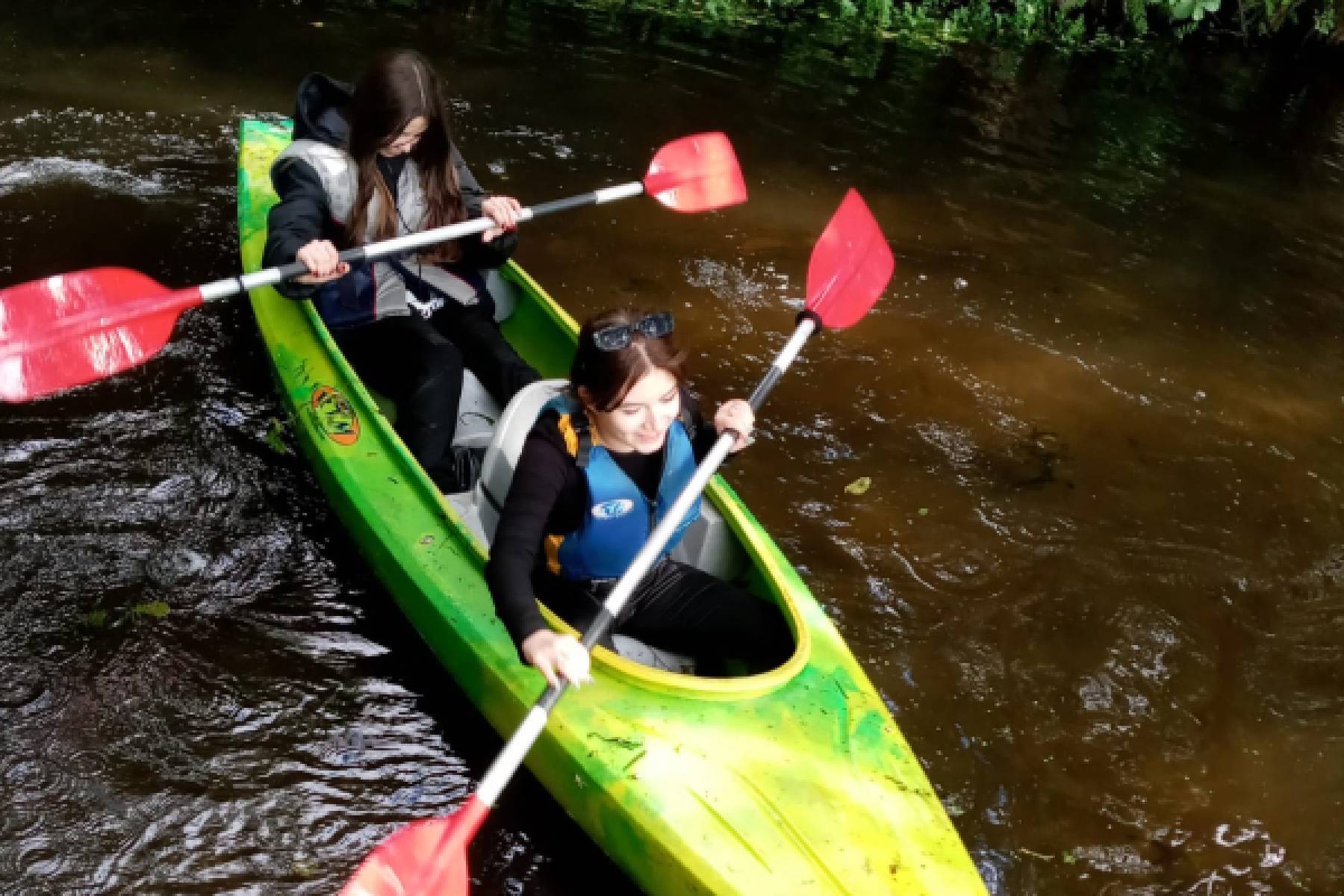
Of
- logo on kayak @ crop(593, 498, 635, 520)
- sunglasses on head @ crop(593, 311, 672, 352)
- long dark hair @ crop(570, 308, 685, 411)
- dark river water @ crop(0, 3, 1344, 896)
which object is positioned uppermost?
sunglasses on head @ crop(593, 311, 672, 352)

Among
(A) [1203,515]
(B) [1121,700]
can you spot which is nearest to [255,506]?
(B) [1121,700]

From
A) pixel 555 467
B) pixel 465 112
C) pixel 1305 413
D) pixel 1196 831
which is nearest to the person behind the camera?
pixel 555 467

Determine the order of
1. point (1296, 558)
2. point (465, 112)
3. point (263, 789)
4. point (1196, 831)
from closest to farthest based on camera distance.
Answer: point (263, 789)
point (1196, 831)
point (1296, 558)
point (465, 112)

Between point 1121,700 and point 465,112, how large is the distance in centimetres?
526

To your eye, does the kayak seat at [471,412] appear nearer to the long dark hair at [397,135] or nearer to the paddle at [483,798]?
the long dark hair at [397,135]

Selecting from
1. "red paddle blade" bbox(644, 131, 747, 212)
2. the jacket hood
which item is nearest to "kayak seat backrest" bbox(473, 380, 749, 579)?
the jacket hood

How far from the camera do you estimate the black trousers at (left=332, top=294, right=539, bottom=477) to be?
137 inches

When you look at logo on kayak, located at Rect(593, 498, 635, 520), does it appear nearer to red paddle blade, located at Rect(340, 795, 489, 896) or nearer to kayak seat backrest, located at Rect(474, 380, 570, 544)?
kayak seat backrest, located at Rect(474, 380, 570, 544)

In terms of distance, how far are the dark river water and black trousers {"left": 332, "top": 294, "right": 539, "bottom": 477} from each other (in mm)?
444

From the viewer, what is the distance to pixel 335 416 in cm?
343

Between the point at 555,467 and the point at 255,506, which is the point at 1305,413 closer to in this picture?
the point at 555,467

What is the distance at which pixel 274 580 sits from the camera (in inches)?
135

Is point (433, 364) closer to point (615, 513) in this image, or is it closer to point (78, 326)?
point (78, 326)

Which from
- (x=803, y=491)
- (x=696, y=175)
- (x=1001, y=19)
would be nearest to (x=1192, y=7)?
(x=1001, y=19)
